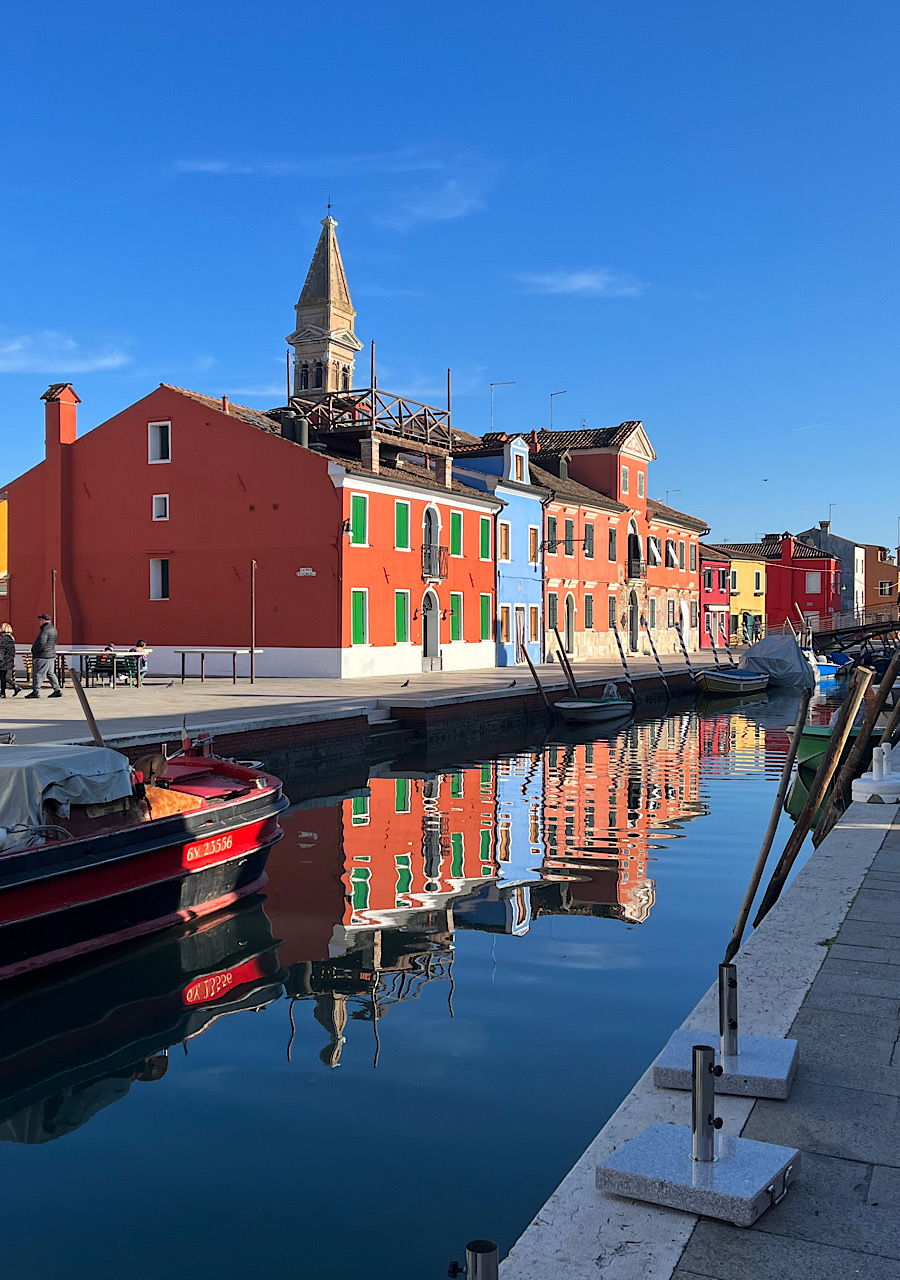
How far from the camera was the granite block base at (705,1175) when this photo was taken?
322 cm

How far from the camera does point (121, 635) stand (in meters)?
32.7

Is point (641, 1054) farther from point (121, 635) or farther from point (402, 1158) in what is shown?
point (121, 635)

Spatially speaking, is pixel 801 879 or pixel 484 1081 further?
pixel 801 879

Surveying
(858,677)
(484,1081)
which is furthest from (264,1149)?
(858,677)

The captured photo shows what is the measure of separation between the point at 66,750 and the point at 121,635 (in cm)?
2434

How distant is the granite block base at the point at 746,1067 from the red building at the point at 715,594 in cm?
6189

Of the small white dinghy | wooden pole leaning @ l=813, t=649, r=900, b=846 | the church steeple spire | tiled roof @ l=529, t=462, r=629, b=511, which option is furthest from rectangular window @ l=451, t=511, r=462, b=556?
the church steeple spire

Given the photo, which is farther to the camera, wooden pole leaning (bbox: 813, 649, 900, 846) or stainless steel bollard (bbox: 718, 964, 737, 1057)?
wooden pole leaning (bbox: 813, 649, 900, 846)

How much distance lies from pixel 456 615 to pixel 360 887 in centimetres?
2559

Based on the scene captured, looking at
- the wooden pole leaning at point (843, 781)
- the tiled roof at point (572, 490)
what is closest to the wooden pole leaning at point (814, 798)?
the wooden pole leaning at point (843, 781)

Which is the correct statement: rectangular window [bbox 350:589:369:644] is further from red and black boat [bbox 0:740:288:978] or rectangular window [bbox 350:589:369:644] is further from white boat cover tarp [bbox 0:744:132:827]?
white boat cover tarp [bbox 0:744:132:827]

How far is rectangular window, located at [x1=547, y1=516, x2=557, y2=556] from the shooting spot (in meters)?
43.1

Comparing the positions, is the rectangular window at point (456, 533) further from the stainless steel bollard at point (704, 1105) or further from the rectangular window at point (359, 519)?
the stainless steel bollard at point (704, 1105)

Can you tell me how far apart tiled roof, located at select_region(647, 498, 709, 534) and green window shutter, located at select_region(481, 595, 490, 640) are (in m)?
17.4
